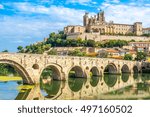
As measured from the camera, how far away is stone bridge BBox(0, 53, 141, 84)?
26364mm

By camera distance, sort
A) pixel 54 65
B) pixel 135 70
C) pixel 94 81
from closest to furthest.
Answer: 1. pixel 54 65
2. pixel 94 81
3. pixel 135 70

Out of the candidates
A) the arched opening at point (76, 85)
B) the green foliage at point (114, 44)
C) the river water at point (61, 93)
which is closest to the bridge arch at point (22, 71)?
the river water at point (61, 93)

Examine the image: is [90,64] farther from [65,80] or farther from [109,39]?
[109,39]

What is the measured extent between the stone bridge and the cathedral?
3925 cm

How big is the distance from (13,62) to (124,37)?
198 feet

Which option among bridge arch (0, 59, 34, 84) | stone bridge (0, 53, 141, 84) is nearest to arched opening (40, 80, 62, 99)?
stone bridge (0, 53, 141, 84)

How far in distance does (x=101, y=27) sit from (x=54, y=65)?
55.5 metres

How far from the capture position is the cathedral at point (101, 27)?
8325 cm

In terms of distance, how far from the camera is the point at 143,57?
57.3 m

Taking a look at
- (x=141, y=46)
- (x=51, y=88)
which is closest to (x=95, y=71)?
(x=51, y=88)

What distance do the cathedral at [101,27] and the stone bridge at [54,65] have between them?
3925 centimetres

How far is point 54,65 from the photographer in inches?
1216

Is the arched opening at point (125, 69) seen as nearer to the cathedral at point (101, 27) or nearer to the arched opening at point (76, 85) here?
the arched opening at point (76, 85)

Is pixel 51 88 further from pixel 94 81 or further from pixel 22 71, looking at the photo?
pixel 94 81
